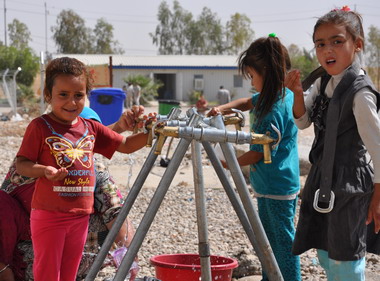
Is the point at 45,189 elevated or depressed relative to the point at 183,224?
elevated

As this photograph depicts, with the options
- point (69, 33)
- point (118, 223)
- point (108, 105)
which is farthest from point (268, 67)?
point (69, 33)

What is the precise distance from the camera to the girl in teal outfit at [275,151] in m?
3.69

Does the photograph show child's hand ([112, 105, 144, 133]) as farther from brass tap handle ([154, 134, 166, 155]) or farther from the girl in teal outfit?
brass tap handle ([154, 134, 166, 155])

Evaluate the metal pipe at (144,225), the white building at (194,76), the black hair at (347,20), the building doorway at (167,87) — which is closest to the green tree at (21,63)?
the white building at (194,76)

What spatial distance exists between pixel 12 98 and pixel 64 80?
74.4 feet

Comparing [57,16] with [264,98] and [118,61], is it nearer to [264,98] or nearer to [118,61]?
[118,61]

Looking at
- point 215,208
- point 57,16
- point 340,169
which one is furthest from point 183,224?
point 57,16

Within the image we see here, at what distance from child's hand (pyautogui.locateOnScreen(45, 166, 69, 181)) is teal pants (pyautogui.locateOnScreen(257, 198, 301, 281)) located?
1.27 metres

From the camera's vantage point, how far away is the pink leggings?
3.32 metres

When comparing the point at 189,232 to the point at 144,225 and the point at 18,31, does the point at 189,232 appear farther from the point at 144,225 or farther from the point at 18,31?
the point at 18,31

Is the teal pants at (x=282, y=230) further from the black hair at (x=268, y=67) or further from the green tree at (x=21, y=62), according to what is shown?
the green tree at (x=21, y=62)

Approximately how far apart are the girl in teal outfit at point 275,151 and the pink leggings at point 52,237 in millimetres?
965

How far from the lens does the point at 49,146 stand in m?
3.32

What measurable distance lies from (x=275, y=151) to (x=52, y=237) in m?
1.27
